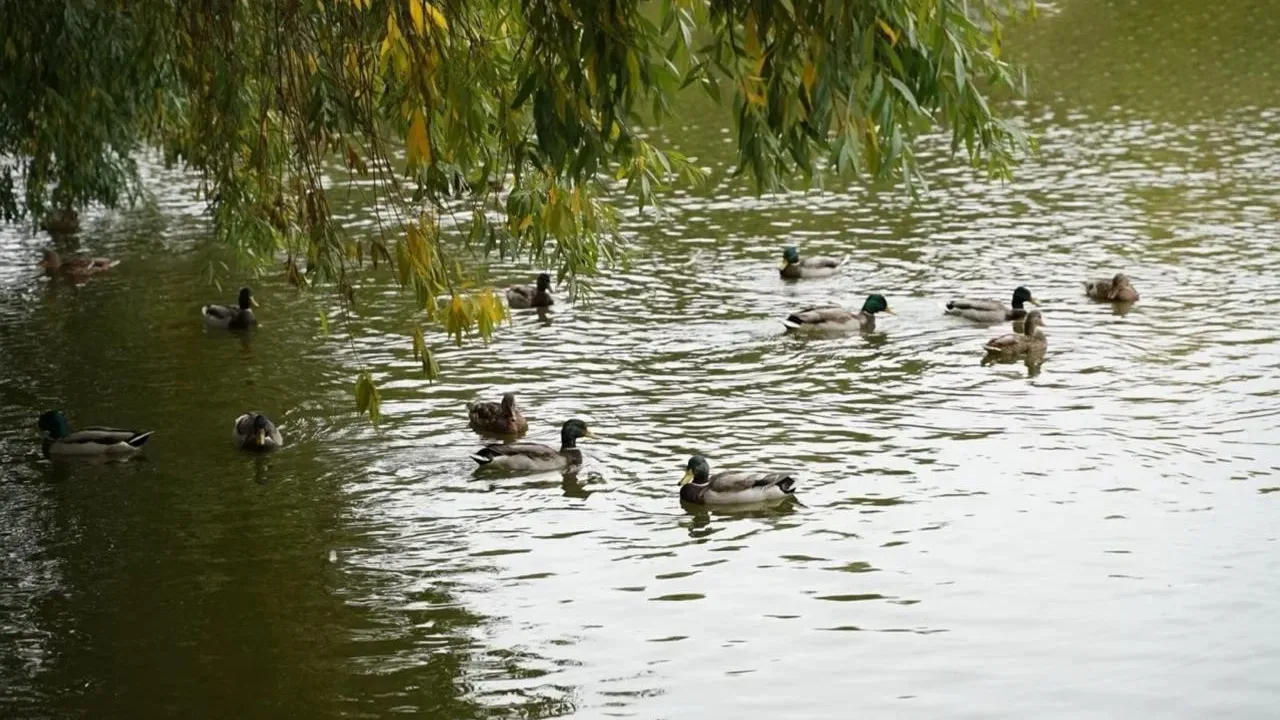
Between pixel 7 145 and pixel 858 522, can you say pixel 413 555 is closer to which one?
pixel 858 522

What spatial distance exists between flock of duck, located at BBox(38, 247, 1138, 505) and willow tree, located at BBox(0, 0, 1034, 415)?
1.92 metres

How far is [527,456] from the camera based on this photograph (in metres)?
16.9

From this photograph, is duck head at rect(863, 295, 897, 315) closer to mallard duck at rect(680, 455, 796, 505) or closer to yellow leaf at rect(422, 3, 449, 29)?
mallard duck at rect(680, 455, 796, 505)

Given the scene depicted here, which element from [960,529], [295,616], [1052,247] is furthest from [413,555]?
[1052,247]

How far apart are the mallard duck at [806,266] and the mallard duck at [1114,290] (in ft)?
12.4

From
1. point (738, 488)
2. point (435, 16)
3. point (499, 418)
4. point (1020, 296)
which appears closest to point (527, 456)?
point (499, 418)

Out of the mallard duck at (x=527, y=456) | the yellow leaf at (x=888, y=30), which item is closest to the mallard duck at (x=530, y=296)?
the mallard duck at (x=527, y=456)

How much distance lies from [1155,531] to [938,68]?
6.60m

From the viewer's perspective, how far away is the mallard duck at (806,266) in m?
24.5

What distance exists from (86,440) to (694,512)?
632 centimetres

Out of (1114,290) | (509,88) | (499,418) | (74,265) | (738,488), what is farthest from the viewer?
(74,265)

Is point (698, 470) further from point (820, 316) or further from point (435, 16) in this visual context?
point (820, 316)

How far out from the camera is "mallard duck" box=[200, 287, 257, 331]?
75.4 ft

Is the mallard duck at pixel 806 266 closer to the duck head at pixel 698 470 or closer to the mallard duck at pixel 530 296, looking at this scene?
the mallard duck at pixel 530 296
